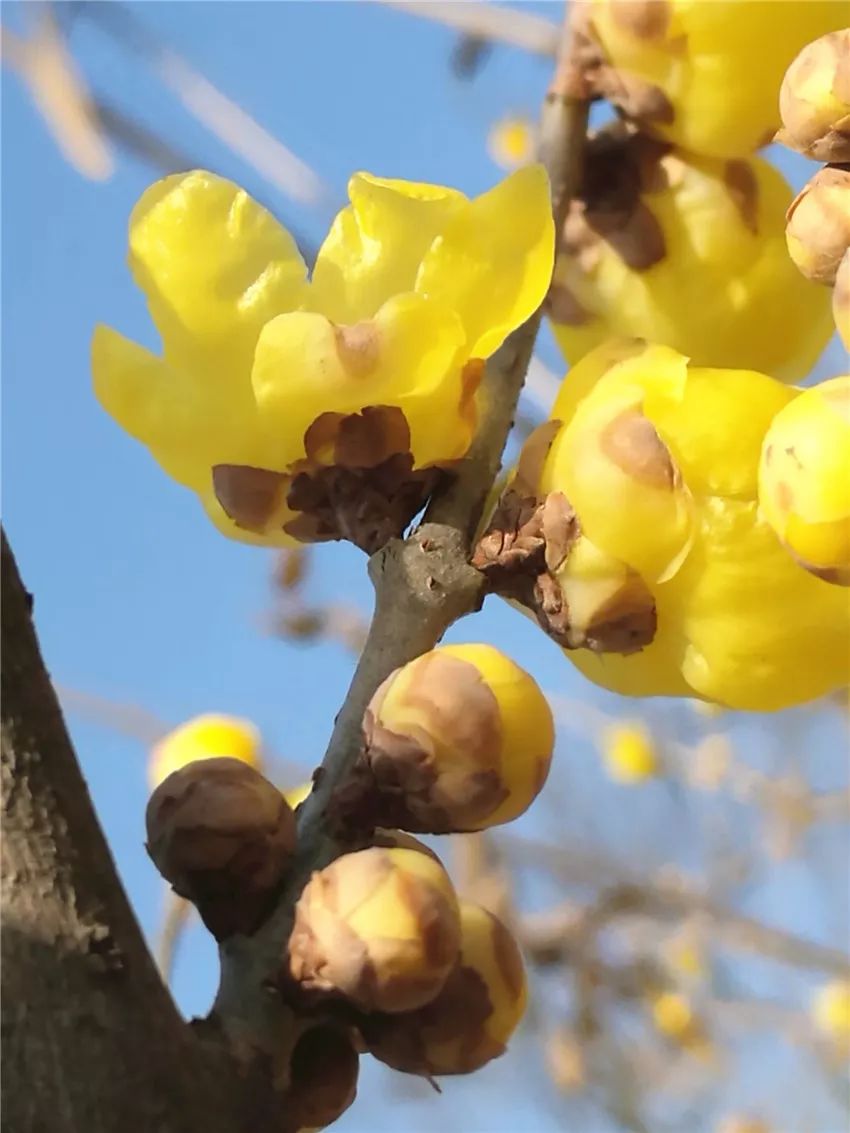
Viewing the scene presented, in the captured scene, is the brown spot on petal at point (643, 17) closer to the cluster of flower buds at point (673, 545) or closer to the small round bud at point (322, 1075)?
the cluster of flower buds at point (673, 545)

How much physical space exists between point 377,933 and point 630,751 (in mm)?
1599

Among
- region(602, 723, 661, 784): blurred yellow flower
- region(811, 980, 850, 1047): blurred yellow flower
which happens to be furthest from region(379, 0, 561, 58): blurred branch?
region(811, 980, 850, 1047): blurred yellow flower

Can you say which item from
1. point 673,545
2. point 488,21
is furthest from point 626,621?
point 488,21

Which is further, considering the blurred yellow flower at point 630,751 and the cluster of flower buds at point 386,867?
the blurred yellow flower at point 630,751

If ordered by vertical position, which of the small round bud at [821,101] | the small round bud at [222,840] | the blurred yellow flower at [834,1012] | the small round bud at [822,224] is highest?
the small round bud at [821,101]

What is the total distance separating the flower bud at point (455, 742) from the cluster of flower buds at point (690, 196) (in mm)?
176

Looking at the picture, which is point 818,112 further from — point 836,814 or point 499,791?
point 836,814

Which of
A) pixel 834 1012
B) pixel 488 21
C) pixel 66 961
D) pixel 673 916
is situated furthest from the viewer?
pixel 834 1012

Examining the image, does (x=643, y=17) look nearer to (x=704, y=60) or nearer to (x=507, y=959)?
(x=704, y=60)

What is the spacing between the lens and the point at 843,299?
24 cm

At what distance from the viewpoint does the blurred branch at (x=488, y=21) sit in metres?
0.79

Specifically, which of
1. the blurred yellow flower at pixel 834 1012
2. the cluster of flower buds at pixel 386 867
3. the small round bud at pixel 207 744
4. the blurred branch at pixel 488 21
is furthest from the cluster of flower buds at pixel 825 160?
the blurred yellow flower at pixel 834 1012

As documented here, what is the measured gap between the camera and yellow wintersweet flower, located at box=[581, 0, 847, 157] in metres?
0.37

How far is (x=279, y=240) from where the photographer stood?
0.30 m
